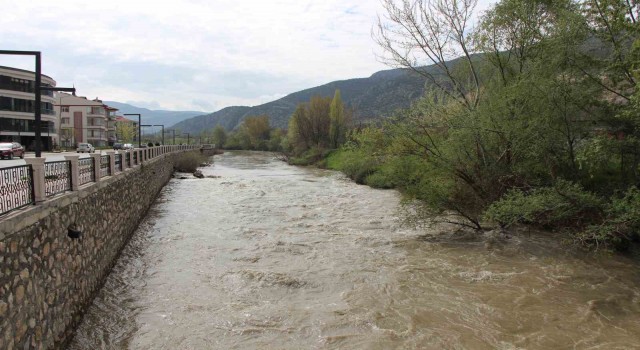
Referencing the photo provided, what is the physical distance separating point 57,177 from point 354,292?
6.31 m

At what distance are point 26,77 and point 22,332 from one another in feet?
199

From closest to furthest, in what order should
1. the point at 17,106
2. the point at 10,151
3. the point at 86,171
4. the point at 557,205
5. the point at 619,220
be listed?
the point at 619,220, the point at 86,171, the point at 557,205, the point at 10,151, the point at 17,106

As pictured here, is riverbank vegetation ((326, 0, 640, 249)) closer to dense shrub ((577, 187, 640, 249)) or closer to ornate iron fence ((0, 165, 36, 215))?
dense shrub ((577, 187, 640, 249))

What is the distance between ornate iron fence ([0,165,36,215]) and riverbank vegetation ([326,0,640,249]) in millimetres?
10492

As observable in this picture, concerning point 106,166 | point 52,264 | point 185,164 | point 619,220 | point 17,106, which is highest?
point 17,106

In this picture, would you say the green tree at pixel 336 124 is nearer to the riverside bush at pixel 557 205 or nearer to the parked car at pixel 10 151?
the parked car at pixel 10 151

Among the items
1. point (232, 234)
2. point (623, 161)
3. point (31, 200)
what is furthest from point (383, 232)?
point (31, 200)

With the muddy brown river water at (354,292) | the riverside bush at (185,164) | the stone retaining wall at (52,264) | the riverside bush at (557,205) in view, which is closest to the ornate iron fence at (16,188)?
the stone retaining wall at (52,264)

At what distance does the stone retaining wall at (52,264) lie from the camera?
514cm

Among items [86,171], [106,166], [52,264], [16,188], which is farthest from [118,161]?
[16,188]

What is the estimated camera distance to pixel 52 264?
21.4ft

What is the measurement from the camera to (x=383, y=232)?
50.5 ft

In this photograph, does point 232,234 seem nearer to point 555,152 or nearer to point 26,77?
point 555,152

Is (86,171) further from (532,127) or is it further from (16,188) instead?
(532,127)
